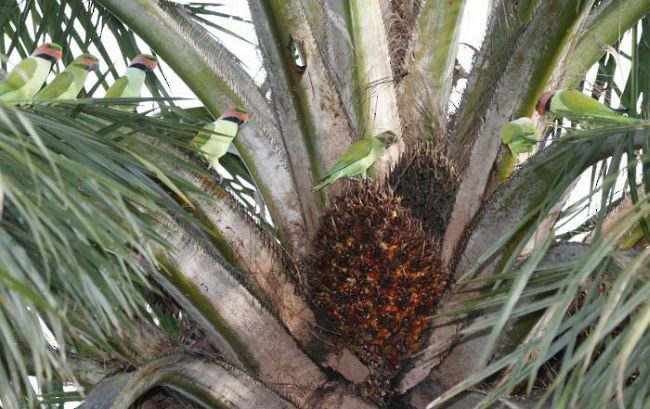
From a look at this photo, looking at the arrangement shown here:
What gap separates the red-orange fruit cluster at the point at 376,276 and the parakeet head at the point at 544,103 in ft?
1.81

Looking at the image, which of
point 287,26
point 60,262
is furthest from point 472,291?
point 60,262

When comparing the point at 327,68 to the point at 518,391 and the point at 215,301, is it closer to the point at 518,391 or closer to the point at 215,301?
the point at 215,301

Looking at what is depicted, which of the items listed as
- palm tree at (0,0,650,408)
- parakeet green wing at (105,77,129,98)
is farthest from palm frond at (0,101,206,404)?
parakeet green wing at (105,77,129,98)

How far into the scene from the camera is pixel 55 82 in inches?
151

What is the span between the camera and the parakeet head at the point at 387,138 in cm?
347

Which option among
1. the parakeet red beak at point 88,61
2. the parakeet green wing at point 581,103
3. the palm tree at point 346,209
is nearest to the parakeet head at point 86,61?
the parakeet red beak at point 88,61

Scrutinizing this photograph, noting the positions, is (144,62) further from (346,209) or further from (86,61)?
(346,209)

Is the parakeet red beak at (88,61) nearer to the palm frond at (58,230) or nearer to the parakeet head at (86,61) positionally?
the parakeet head at (86,61)

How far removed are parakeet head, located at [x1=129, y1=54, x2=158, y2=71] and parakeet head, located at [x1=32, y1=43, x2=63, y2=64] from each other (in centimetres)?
34

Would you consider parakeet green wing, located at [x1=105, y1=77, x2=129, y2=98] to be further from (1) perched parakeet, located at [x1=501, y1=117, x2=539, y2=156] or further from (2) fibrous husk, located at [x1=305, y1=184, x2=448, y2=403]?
(1) perched parakeet, located at [x1=501, y1=117, x2=539, y2=156]

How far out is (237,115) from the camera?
3.49m

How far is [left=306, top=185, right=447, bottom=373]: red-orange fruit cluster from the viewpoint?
325 cm

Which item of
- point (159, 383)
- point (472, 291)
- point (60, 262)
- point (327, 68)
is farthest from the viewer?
point (327, 68)

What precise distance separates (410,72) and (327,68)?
0.42m
